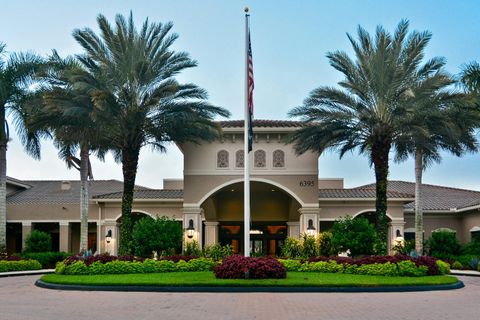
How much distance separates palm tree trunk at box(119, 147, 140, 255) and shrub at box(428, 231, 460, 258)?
1702 centimetres

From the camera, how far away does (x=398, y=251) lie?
3166 cm

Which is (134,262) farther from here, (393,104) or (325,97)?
(393,104)

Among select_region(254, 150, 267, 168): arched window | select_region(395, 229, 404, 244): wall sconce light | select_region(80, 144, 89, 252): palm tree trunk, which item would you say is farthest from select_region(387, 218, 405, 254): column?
select_region(80, 144, 89, 252): palm tree trunk

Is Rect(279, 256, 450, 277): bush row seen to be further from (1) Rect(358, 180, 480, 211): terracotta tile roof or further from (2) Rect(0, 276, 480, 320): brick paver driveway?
(1) Rect(358, 180, 480, 211): terracotta tile roof

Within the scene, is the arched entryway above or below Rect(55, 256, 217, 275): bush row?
above

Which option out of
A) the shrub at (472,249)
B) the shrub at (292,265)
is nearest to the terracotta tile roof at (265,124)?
the shrub at (292,265)

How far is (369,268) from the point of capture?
76.9ft

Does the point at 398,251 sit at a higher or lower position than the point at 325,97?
lower

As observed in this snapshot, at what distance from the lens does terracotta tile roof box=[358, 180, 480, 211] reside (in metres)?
41.3

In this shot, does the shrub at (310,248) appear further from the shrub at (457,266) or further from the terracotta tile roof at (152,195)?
the terracotta tile roof at (152,195)

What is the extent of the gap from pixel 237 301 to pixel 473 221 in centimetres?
2649

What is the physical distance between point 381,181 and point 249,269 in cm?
1007

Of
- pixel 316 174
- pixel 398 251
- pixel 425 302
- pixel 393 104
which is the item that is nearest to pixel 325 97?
pixel 393 104

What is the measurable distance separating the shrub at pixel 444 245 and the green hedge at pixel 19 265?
21.2m
